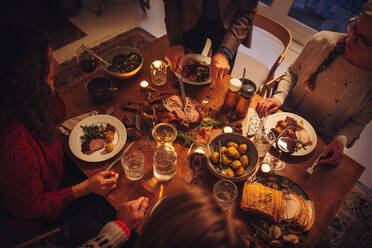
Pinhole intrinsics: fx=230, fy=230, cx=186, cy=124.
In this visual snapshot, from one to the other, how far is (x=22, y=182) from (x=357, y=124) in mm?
2221

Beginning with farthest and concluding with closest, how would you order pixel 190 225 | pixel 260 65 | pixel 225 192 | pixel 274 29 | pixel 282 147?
pixel 260 65 < pixel 274 29 < pixel 282 147 < pixel 225 192 < pixel 190 225

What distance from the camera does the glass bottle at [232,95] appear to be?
149cm

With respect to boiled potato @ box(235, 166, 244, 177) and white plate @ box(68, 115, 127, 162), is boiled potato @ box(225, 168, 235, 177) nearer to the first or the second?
boiled potato @ box(235, 166, 244, 177)

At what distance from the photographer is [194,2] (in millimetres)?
1872

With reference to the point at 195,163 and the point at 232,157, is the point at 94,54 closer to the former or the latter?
the point at 195,163

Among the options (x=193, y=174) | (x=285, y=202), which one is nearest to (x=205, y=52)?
(x=193, y=174)

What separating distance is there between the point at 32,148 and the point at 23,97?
11.9 inches

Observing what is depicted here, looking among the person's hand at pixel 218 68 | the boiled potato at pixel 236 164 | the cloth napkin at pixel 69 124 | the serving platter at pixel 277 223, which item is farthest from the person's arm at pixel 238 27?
the cloth napkin at pixel 69 124

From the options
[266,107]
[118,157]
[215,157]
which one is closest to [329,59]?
[266,107]

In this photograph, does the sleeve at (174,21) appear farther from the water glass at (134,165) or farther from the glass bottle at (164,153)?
the water glass at (134,165)

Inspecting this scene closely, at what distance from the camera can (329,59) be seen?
1.74 m

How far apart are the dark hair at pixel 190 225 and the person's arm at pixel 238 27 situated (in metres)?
1.42

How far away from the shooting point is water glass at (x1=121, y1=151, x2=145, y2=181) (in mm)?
1290

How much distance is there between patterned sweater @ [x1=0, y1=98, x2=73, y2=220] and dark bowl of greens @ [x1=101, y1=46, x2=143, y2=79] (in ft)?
2.31
